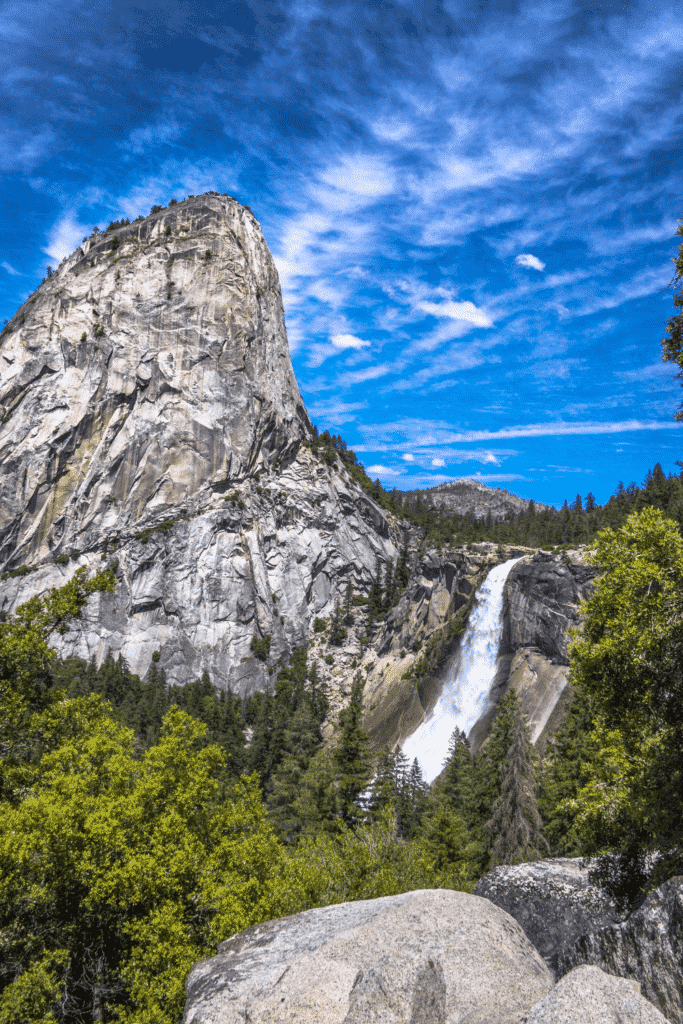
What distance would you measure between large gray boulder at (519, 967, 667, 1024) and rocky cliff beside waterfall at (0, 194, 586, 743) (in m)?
83.7

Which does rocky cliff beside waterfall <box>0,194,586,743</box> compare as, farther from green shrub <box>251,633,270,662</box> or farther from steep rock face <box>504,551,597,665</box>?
steep rock face <box>504,551,597,665</box>

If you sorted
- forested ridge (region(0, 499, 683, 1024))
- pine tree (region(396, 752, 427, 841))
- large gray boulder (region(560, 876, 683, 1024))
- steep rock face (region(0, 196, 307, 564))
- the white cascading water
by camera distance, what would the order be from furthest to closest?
steep rock face (region(0, 196, 307, 564)), the white cascading water, pine tree (region(396, 752, 427, 841)), forested ridge (region(0, 499, 683, 1024)), large gray boulder (region(560, 876, 683, 1024))

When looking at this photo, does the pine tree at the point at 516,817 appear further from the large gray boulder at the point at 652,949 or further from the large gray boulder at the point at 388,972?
the large gray boulder at the point at 652,949

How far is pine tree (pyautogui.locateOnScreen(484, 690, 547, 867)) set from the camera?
81.6 feet

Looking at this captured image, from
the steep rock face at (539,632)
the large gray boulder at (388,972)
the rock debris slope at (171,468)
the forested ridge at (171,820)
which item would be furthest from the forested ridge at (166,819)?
the rock debris slope at (171,468)

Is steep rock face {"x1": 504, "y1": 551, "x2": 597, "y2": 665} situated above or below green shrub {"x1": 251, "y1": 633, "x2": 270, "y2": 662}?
above

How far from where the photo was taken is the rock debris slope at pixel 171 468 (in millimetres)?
103812

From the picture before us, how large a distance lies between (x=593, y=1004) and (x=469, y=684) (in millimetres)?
66456

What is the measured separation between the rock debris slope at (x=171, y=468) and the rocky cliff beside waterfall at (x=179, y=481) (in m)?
0.30

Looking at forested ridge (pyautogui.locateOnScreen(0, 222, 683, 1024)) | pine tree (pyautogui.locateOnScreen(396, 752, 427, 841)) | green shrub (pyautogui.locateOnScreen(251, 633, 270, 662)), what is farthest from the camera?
green shrub (pyautogui.locateOnScreen(251, 633, 270, 662))

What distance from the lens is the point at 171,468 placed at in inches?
4318

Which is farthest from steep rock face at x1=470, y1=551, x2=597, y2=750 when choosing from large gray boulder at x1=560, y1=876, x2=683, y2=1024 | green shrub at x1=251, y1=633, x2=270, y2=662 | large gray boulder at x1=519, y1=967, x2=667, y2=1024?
large gray boulder at x1=519, y1=967, x2=667, y2=1024

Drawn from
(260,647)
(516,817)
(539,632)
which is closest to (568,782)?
(516,817)

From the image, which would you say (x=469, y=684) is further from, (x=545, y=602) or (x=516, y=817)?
(x=516, y=817)
